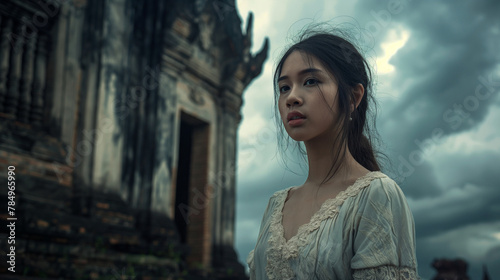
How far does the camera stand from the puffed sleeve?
1208mm

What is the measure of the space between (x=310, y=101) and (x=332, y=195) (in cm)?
31

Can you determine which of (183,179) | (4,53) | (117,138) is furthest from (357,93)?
(183,179)

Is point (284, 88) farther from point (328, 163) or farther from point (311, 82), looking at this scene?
point (328, 163)

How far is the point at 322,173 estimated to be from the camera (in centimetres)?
153

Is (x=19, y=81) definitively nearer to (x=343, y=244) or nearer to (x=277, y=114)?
(x=277, y=114)

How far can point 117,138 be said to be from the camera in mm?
7332

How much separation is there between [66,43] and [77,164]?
1814 millimetres

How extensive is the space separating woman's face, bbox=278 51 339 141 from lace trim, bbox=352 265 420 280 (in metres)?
0.45

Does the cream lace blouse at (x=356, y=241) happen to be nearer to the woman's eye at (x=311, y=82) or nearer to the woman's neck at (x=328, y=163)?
the woman's neck at (x=328, y=163)

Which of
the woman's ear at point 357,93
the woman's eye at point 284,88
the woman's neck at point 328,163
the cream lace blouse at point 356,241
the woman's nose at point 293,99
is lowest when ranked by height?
the cream lace blouse at point 356,241

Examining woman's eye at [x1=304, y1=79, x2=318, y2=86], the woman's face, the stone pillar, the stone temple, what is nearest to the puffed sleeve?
the woman's face

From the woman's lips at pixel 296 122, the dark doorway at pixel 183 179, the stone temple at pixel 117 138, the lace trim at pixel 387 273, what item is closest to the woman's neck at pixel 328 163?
the woman's lips at pixel 296 122

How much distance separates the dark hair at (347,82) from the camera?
145 centimetres

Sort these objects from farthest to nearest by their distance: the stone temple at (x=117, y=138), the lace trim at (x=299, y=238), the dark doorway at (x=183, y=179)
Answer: the dark doorway at (x=183, y=179) < the stone temple at (x=117, y=138) < the lace trim at (x=299, y=238)
